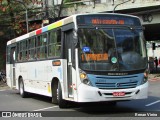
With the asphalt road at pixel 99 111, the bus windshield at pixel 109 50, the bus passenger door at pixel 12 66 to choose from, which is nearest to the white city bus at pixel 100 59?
the bus windshield at pixel 109 50

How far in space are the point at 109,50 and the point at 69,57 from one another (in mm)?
1471

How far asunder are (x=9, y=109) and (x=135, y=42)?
205 inches

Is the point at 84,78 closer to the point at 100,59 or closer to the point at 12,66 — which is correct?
→ the point at 100,59

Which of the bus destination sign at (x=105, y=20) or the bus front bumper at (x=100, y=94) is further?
the bus destination sign at (x=105, y=20)

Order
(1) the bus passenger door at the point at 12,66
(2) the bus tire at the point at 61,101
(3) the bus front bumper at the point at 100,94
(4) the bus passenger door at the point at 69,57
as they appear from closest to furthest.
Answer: (3) the bus front bumper at the point at 100,94 → (4) the bus passenger door at the point at 69,57 → (2) the bus tire at the point at 61,101 → (1) the bus passenger door at the point at 12,66

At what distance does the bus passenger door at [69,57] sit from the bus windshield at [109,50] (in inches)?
24.7

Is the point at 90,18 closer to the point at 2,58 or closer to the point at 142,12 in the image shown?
the point at 142,12

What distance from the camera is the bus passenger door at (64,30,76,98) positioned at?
41.3ft

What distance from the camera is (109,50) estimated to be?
39.4 ft

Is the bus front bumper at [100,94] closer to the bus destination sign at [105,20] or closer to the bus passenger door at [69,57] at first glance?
the bus passenger door at [69,57]

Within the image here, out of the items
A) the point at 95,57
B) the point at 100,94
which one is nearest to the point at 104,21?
the point at 95,57

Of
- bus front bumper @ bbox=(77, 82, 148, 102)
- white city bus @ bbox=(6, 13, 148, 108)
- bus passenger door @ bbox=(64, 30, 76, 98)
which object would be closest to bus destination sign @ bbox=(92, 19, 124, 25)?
white city bus @ bbox=(6, 13, 148, 108)

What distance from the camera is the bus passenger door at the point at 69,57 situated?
1259cm

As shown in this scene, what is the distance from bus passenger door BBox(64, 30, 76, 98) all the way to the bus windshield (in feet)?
2.06
